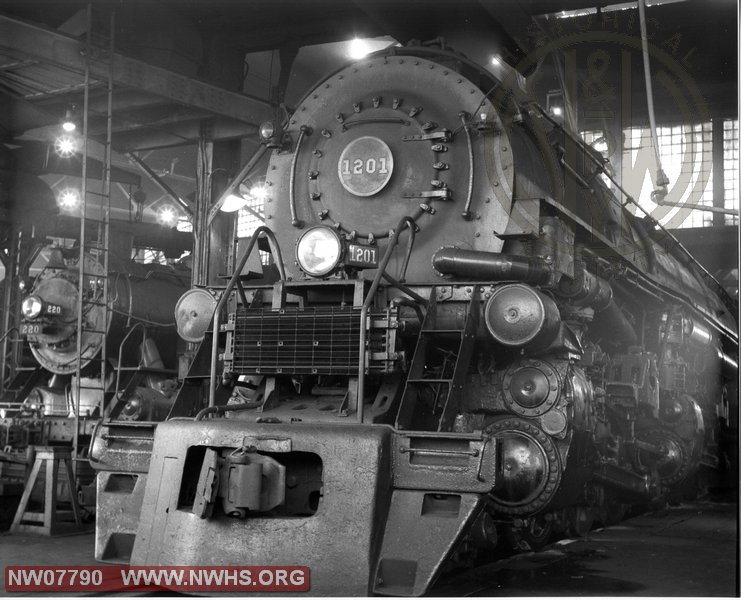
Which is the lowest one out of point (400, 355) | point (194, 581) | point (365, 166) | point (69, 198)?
point (194, 581)

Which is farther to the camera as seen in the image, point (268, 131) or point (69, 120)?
point (69, 120)

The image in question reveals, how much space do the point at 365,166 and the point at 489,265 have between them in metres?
1.17

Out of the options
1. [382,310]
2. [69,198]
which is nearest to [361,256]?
[382,310]

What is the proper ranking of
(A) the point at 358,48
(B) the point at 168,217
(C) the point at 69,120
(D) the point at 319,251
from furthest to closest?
(B) the point at 168,217 → (C) the point at 69,120 → (A) the point at 358,48 → (D) the point at 319,251

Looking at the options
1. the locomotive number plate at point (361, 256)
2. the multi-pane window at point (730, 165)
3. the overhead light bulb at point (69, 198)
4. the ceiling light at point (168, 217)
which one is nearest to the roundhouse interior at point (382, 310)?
the locomotive number plate at point (361, 256)

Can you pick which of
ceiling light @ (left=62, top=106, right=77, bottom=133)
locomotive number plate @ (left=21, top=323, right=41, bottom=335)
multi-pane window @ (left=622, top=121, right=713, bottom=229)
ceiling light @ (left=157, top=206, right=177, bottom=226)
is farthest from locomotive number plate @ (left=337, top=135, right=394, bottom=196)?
ceiling light @ (left=157, top=206, right=177, bottom=226)

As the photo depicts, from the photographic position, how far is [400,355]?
475 cm

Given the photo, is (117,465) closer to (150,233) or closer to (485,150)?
(485,150)

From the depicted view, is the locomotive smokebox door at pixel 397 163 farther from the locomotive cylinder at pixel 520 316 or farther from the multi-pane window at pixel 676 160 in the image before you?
the multi-pane window at pixel 676 160

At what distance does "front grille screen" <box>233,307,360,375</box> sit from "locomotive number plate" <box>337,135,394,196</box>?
1143 millimetres

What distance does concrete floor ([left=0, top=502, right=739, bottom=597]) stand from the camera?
4.74 metres

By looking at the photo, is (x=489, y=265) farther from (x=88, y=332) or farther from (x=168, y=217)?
(x=168, y=217)

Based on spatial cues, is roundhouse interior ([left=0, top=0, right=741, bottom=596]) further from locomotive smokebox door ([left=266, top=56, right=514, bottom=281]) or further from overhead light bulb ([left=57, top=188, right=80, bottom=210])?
overhead light bulb ([left=57, top=188, right=80, bottom=210])

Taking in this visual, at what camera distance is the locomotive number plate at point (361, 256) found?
496 centimetres
